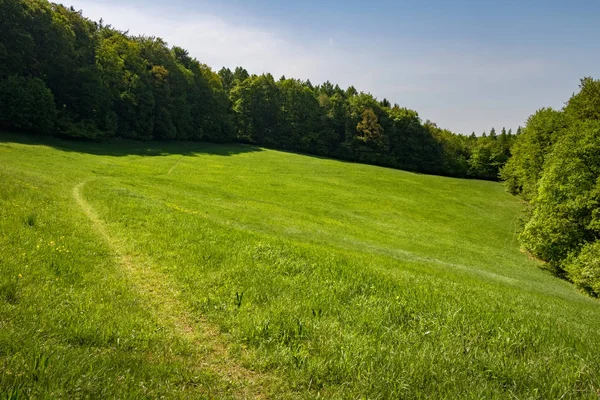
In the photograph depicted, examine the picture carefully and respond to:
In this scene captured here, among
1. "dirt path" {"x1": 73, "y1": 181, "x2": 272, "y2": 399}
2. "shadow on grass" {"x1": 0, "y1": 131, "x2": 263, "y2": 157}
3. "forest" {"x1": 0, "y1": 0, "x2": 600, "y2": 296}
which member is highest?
"forest" {"x1": 0, "y1": 0, "x2": 600, "y2": 296}

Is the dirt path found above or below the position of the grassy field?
below

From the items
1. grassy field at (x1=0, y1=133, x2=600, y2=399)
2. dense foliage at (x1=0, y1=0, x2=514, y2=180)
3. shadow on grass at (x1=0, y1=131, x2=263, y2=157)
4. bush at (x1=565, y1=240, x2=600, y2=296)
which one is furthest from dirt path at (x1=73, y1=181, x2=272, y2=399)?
dense foliage at (x1=0, y1=0, x2=514, y2=180)

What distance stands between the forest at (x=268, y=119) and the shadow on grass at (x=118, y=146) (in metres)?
1.60

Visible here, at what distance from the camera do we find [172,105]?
7181 cm

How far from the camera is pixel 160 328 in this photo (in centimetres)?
651

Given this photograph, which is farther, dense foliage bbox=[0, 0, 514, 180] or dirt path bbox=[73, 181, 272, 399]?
dense foliage bbox=[0, 0, 514, 180]

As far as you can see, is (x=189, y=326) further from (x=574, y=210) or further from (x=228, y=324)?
(x=574, y=210)

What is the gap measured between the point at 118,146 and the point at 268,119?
47.8 m

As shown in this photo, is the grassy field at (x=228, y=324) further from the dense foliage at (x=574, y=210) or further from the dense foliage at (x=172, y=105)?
the dense foliage at (x=172, y=105)

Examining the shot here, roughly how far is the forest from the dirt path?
3341 centimetres

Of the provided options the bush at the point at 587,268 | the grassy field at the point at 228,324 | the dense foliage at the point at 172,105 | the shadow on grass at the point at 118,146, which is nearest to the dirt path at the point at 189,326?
the grassy field at the point at 228,324

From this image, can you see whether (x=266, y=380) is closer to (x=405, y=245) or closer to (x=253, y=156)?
(x=405, y=245)

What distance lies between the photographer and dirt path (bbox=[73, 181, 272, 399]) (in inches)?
208

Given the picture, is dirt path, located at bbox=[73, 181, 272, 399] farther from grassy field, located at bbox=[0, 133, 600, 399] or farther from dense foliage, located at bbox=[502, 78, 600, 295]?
dense foliage, located at bbox=[502, 78, 600, 295]
